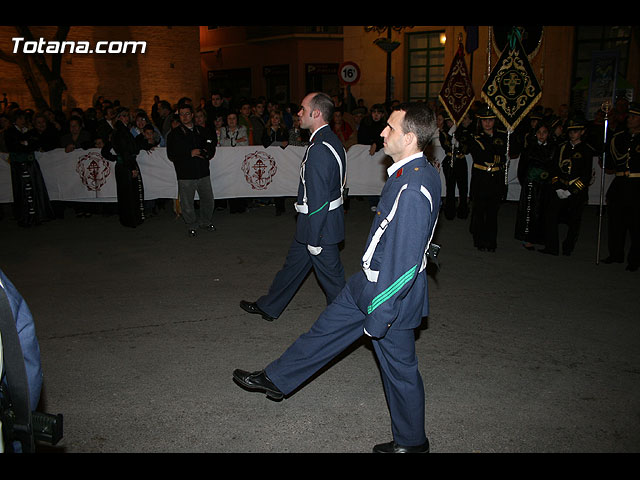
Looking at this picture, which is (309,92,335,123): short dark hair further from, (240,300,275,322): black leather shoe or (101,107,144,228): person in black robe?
(101,107,144,228): person in black robe

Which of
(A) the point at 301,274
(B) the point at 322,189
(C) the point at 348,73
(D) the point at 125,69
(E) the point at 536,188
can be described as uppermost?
(D) the point at 125,69

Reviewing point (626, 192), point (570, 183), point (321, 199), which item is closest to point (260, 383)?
point (321, 199)

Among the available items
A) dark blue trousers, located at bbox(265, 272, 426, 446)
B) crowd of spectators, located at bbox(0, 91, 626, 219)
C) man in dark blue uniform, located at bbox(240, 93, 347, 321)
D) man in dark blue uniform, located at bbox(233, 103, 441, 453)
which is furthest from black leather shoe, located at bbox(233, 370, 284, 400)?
crowd of spectators, located at bbox(0, 91, 626, 219)

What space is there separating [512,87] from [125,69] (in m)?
22.0

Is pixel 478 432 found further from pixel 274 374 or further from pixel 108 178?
pixel 108 178

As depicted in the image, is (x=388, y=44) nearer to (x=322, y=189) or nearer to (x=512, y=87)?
(x=512, y=87)

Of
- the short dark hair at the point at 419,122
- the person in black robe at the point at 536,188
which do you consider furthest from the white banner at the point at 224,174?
the short dark hair at the point at 419,122

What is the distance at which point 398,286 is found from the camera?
3.02m

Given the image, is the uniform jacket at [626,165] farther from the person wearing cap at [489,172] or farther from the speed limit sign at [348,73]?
the speed limit sign at [348,73]

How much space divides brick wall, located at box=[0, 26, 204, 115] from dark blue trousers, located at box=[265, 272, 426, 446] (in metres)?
23.3

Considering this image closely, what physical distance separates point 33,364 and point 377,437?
2352mm

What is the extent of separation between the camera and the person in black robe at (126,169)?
10078mm

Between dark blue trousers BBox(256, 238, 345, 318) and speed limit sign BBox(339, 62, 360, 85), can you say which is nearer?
dark blue trousers BBox(256, 238, 345, 318)

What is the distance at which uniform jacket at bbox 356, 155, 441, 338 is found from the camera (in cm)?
300
